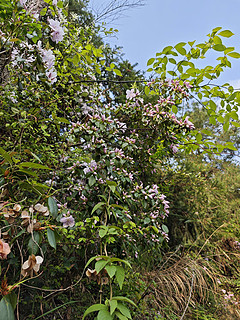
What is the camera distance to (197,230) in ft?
9.82

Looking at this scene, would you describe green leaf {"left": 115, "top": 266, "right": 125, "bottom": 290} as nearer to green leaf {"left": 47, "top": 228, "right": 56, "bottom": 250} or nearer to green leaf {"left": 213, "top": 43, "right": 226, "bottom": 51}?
green leaf {"left": 47, "top": 228, "right": 56, "bottom": 250}

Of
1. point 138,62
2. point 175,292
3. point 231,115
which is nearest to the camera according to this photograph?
point 231,115

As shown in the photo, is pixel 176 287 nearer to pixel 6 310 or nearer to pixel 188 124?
pixel 188 124

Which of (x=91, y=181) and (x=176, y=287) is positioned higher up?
(x=91, y=181)

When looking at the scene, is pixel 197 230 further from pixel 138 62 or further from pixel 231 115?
pixel 138 62

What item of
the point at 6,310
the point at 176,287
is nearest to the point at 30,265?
the point at 6,310

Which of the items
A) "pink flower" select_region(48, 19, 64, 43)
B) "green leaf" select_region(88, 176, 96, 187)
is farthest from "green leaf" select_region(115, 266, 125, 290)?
"pink flower" select_region(48, 19, 64, 43)

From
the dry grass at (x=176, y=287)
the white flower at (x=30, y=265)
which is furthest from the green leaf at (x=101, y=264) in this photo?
the dry grass at (x=176, y=287)

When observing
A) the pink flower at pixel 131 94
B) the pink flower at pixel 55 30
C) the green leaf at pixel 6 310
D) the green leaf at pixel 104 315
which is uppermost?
the pink flower at pixel 55 30

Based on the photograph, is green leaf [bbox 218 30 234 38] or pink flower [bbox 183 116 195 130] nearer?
green leaf [bbox 218 30 234 38]

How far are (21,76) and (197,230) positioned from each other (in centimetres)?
276

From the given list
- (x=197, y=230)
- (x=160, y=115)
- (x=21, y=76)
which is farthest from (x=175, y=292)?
(x=21, y=76)

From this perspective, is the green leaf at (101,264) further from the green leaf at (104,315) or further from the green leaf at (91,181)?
the green leaf at (91,181)

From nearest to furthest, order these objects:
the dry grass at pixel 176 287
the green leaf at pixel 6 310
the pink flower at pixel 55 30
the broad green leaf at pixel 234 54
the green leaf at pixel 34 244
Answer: the green leaf at pixel 6 310, the green leaf at pixel 34 244, the broad green leaf at pixel 234 54, the pink flower at pixel 55 30, the dry grass at pixel 176 287
